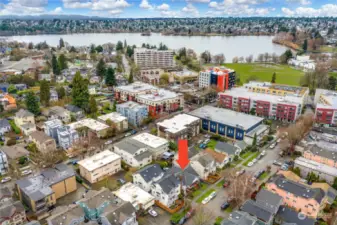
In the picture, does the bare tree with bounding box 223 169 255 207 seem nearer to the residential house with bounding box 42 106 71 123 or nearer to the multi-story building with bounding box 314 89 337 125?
the multi-story building with bounding box 314 89 337 125

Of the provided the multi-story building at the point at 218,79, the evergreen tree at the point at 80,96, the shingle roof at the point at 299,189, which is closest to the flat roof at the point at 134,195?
the shingle roof at the point at 299,189

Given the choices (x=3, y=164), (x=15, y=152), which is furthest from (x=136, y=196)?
(x=15, y=152)

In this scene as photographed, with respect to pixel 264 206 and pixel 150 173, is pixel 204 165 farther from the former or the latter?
pixel 264 206

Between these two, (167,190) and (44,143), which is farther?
(44,143)

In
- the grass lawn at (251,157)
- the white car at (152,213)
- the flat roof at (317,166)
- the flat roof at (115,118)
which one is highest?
the flat roof at (115,118)

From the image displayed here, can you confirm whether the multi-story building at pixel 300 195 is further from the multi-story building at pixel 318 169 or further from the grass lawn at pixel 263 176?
the multi-story building at pixel 318 169

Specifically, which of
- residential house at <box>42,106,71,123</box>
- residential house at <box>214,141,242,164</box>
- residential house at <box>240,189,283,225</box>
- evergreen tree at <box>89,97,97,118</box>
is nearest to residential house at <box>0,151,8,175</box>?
residential house at <box>42,106,71,123</box>

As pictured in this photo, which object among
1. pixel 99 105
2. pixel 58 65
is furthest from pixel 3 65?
pixel 99 105
